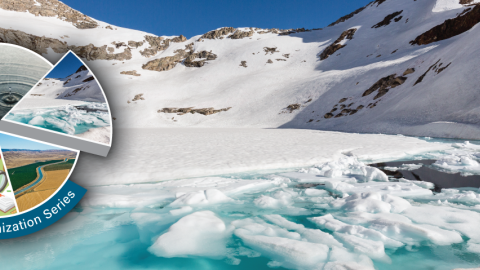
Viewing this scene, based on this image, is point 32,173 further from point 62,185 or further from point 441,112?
point 441,112

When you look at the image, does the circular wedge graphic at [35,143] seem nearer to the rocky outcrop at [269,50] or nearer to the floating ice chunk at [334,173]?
the floating ice chunk at [334,173]

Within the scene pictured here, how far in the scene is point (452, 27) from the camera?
37469 millimetres

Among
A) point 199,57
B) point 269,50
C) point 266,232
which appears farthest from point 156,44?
point 266,232

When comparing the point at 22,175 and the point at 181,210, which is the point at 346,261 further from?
the point at 22,175

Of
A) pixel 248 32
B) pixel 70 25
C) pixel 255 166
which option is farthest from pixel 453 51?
pixel 70 25

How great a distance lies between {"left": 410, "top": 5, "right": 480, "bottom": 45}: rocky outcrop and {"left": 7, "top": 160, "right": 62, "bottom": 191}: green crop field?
165 ft

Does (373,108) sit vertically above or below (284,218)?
above

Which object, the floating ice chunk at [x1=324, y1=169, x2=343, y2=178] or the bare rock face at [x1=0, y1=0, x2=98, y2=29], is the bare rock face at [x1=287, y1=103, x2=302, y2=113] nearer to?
the floating ice chunk at [x1=324, y1=169, x2=343, y2=178]

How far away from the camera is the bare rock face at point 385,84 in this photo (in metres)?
28.0

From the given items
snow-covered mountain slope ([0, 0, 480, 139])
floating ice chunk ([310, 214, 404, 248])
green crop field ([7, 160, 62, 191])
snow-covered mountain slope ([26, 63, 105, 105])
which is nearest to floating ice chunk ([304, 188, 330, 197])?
floating ice chunk ([310, 214, 404, 248])

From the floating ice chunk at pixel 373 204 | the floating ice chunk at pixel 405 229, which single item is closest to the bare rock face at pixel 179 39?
the floating ice chunk at pixel 373 204

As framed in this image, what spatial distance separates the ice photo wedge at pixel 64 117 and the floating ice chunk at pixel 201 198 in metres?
2.26

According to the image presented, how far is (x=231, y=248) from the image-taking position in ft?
8.93

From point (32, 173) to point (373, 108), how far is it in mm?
29641
